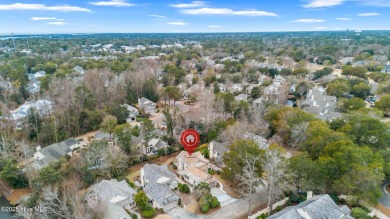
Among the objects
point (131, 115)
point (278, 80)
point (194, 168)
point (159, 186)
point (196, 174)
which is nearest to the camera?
point (159, 186)

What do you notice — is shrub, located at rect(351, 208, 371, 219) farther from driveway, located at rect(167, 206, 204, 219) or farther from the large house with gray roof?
driveway, located at rect(167, 206, 204, 219)

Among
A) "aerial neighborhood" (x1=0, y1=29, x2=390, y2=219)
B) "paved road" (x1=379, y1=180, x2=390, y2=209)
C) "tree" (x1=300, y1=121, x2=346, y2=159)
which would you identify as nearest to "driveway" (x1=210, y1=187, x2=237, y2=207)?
"aerial neighborhood" (x1=0, y1=29, x2=390, y2=219)

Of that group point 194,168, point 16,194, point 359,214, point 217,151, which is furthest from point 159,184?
point 359,214

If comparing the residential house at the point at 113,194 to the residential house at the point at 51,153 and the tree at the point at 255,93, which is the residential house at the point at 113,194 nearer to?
the residential house at the point at 51,153

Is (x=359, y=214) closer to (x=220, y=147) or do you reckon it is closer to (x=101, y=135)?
(x=220, y=147)

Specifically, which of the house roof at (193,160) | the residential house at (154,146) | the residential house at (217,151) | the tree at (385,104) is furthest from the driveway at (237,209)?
the tree at (385,104)
